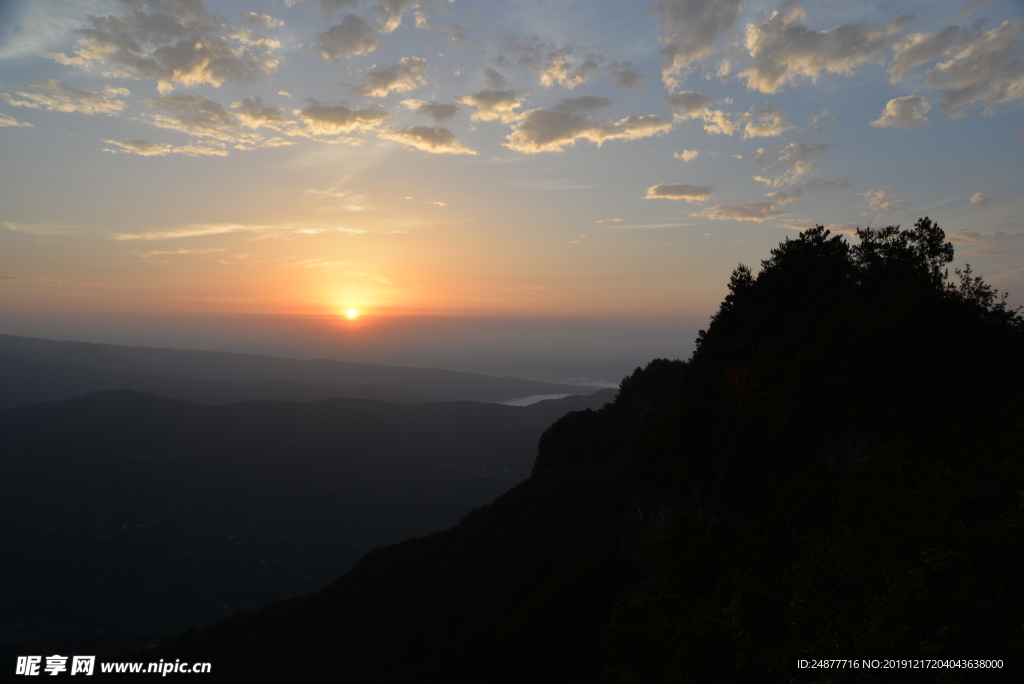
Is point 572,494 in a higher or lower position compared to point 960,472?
lower

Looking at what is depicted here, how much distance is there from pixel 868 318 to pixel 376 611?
236 ft

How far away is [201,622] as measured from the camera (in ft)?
470

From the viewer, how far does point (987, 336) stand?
25.1 m

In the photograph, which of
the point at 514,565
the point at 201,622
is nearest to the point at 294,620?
the point at 514,565

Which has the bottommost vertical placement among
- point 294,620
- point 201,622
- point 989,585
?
point 201,622

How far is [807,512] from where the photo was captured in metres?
22.6

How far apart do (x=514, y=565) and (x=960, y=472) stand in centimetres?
5700

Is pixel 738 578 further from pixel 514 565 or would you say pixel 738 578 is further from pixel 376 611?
pixel 376 611

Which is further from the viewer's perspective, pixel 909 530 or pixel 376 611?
pixel 376 611

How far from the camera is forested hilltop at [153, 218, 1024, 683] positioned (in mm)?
14625

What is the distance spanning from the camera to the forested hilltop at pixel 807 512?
1462cm

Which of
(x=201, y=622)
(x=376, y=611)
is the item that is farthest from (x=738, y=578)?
(x=201, y=622)

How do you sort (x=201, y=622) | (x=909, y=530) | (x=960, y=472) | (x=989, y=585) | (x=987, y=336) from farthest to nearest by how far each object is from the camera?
(x=201, y=622) < (x=987, y=336) < (x=960, y=472) < (x=909, y=530) < (x=989, y=585)

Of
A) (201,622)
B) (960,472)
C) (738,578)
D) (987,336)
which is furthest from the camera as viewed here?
(201,622)
